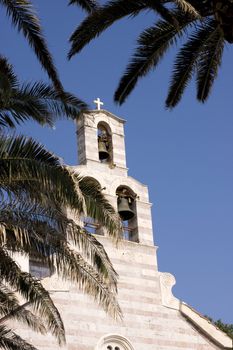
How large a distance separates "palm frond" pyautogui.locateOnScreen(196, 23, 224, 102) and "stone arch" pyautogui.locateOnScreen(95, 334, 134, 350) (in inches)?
327

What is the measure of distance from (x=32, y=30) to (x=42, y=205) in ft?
12.0

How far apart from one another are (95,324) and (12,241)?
9.15 m

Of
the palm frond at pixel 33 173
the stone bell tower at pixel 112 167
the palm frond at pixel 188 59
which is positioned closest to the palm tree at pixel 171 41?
the palm frond at pixel 188 59

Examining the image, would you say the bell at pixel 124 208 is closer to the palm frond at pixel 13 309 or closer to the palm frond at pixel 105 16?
the palm frond at pixel 13 309

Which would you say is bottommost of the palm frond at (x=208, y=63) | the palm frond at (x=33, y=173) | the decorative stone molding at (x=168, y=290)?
the palm frond at (x=33, y=173)

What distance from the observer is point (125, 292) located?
86.9 ft

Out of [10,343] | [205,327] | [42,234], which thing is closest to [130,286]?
[205,327]

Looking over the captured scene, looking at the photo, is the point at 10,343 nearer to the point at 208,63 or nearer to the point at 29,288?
the point at 29,288

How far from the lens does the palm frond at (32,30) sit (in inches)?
670

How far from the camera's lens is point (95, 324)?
25328mm

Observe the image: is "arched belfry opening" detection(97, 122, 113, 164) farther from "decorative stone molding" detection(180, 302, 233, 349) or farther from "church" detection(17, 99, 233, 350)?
"decorative stone molding" detection(180, 302, 233, 349)

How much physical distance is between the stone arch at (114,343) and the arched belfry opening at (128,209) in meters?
3.82

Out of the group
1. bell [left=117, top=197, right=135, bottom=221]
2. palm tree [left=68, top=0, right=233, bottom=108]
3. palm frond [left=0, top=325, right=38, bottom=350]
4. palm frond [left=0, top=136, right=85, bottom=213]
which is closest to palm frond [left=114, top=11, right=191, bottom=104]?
palm tree [left=68, top=0, right=233, bottom=108]

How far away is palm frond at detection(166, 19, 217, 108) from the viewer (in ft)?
65.1
